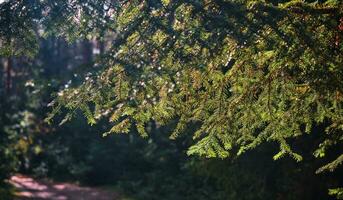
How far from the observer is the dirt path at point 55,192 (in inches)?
564

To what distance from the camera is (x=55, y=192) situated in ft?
50.0

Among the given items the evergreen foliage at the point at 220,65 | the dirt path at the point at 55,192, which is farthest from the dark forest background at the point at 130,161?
the evergreen foliage at the point at 220,65

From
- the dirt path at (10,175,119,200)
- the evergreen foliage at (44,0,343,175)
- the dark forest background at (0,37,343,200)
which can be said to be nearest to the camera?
the evergreen foliage at (44,0,343,175)

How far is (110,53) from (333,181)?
4994 millimetres

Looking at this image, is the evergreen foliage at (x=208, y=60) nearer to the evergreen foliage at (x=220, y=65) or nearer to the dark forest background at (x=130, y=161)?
the evergreen foliage at (x=220, y=65)

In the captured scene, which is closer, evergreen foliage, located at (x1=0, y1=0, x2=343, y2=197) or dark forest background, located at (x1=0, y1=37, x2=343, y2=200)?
evergreen foliage, located at (x1=0, y1=0, x2=343, y2=197)

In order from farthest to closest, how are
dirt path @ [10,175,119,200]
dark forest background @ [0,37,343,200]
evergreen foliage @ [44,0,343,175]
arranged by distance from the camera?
1. dirt path @ [10,175,119,200]
2. dark forest background @ [0,37,343,200]
3. evergreen foliage @ [44,0,343,175]

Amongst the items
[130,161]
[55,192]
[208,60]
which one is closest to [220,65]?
[208,60]

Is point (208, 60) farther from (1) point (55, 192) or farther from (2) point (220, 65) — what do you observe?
(1) point (55, 192)

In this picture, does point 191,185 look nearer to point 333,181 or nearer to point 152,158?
point 152,158

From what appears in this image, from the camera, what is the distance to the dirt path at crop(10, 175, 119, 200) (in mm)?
14320

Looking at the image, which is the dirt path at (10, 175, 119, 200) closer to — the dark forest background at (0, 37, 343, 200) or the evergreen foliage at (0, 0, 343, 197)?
the dark forest background at (0, 37, 343, 200)

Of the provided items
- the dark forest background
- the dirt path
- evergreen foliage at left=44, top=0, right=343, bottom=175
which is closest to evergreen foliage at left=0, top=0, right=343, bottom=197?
evergreen foliage at left=44, top=0, right=343, bottom=175

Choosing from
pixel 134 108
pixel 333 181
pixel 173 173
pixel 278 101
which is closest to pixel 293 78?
pixel 278 101
